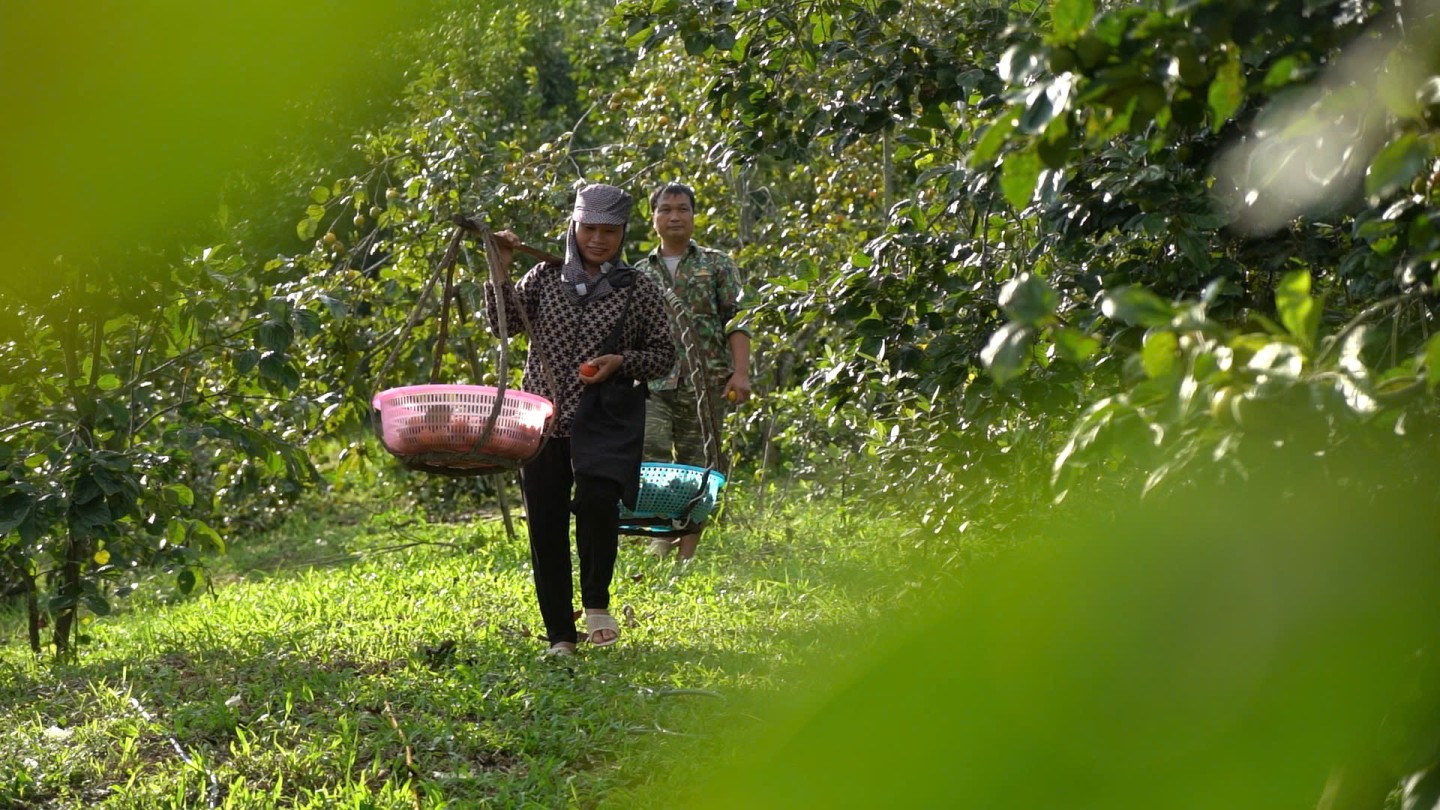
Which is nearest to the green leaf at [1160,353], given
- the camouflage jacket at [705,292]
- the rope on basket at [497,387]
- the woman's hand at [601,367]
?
the rope on basket at [497,387]

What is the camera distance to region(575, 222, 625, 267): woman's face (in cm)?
480

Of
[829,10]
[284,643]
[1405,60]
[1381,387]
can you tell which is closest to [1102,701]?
[1405,60]

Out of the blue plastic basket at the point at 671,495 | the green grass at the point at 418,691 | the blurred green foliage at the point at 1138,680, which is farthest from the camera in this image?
the blue plastic basket at the point at 671,495

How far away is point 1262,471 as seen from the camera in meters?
0.34

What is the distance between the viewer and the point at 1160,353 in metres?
0.96

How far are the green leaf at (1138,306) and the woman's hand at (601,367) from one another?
3.74 metres

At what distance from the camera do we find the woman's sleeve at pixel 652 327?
4789mm

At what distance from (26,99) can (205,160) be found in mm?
50

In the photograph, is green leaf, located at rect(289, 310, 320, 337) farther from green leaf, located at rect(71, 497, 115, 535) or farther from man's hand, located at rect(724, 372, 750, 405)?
man's hand, located at rect(724, 372, 750, 405)

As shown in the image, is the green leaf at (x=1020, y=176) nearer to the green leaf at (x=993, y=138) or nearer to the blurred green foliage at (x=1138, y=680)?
the green leaf at (x=993, y=138)

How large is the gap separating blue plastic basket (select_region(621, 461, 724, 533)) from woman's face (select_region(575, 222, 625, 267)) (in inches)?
37.2

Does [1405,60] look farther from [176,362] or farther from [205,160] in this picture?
[176,362]

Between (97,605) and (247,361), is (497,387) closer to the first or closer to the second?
(247,361)

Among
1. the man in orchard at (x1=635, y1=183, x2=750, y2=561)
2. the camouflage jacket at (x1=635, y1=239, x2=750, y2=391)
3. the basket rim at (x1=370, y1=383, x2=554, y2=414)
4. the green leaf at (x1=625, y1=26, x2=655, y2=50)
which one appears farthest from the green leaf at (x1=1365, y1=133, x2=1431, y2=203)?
the camouflage jacket at (x1=635, y1=239, x2=750, y2=391)
